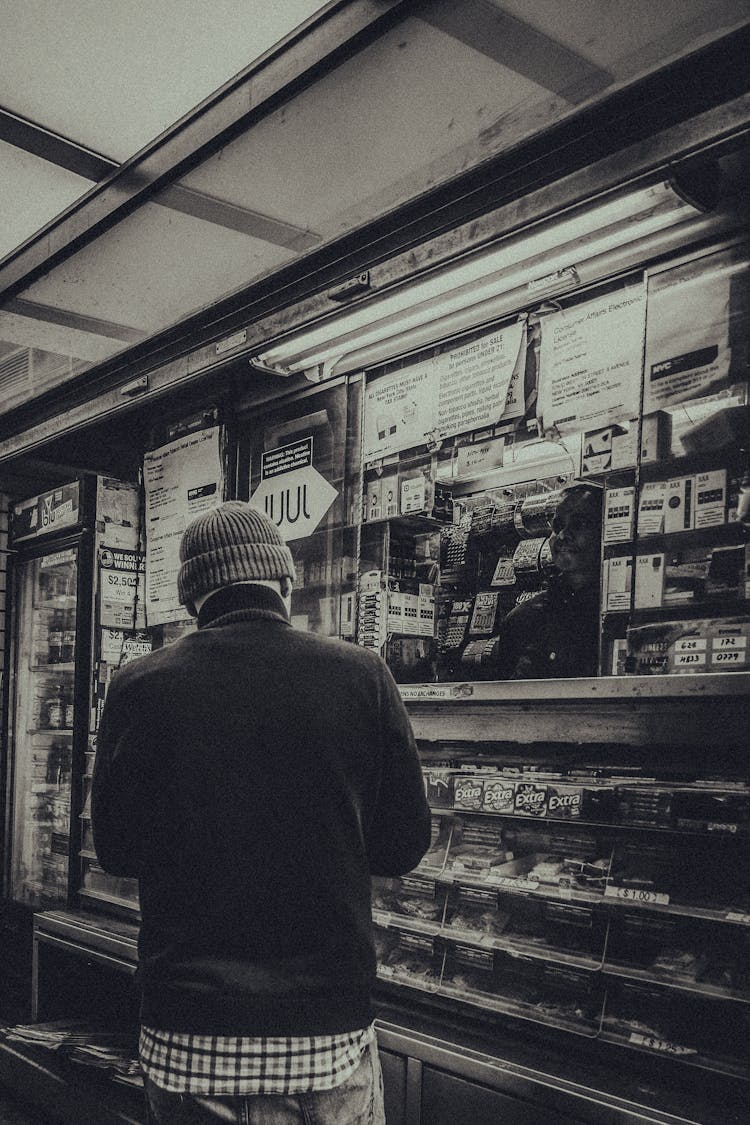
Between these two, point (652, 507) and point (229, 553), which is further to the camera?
point (652, 507)

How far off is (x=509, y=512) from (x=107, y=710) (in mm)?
1486

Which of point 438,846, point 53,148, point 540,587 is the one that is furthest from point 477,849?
point 53,148

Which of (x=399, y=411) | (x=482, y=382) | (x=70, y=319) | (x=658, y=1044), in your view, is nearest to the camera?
(x=658, y=1044)

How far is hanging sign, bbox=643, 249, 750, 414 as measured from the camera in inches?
93.1

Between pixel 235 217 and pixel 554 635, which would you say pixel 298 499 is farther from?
pixel 554 635

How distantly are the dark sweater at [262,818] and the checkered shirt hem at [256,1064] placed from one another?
0.03 meters

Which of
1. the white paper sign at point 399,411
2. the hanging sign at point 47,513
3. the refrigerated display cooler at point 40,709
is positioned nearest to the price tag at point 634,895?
the white paper sign at point 399,411

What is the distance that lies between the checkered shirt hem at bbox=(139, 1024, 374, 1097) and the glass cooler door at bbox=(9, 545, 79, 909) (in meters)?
3.35

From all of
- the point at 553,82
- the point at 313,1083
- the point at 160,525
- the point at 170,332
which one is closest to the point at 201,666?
the point at 313,1083

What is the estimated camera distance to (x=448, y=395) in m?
3.01

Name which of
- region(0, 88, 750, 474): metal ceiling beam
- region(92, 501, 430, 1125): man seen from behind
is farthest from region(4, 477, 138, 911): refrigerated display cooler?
region(92, 501, 430, 1125): man seen from behind

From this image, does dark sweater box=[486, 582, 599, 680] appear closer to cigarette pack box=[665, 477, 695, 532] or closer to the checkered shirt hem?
cigarette pack box=[665, 477, 695, 532]

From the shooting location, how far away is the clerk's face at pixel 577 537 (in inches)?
104

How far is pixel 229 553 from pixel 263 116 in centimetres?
140
